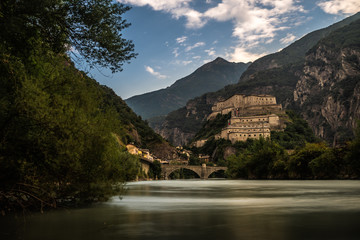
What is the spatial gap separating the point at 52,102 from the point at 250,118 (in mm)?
135706

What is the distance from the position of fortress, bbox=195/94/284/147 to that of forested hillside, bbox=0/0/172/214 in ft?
376

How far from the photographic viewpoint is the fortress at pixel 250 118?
13338 cm

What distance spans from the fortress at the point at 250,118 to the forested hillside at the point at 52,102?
114 meters

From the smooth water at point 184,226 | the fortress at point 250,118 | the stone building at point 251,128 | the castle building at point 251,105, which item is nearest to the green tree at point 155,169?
the fortress at point 250,118

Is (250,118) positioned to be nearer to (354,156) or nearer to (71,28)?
(354,156)

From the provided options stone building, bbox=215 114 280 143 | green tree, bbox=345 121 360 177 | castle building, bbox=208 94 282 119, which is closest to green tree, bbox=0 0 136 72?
green tree, bbox=345 121 360 177

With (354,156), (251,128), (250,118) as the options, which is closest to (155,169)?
(354,156)

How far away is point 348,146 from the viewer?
44.3 metres

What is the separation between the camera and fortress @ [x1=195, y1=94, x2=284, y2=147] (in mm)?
133375

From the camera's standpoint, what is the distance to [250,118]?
142625mm

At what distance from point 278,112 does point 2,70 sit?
481 ft

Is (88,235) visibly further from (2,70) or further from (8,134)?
(2,70)

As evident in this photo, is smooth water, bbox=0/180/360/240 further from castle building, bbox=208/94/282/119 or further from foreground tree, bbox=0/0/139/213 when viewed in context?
castle building, bbox=208/94/282/119

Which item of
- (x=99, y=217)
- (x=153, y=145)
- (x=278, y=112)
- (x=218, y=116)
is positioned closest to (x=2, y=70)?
(x=99, y=217)
